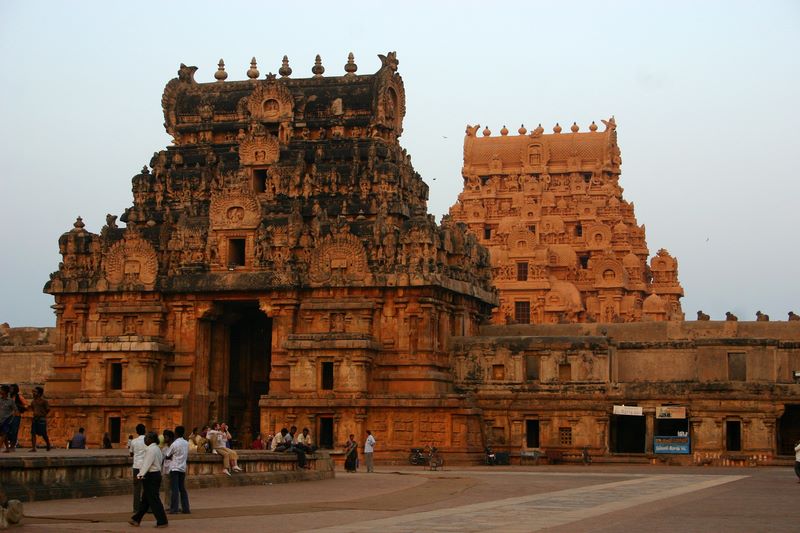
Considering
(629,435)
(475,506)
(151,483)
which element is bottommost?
(475,506)

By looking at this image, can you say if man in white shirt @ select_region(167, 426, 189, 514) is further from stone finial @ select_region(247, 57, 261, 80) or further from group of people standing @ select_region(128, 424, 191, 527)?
stone finial @ select_region(247, 57, 261, 80)

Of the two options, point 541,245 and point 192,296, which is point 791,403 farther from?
point 541,245

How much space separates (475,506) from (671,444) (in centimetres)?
2912

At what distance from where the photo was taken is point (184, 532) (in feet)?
76.9

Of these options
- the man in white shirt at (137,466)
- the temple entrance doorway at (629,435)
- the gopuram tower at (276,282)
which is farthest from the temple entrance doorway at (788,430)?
the man in white shirt at (137,466)

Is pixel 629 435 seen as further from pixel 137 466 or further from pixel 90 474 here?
pixel 137 466

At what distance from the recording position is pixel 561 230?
109312mm

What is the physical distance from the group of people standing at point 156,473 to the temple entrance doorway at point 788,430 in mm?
37192

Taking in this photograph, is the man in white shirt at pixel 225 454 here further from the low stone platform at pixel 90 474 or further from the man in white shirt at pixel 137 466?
the man in white shirt at pixel 137 466

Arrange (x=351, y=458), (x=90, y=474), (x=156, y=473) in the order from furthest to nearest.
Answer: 1. (x=351, y=458)
2. (x=90, y=474)
3. (x=156, y=473)

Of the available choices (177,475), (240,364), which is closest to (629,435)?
(240,364)

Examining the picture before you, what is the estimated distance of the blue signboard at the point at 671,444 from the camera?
56.2 m

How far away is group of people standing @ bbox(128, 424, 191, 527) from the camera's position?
24.2 m

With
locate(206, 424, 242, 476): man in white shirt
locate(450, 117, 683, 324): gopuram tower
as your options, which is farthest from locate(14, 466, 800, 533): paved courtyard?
locate(450, 117, 683, 324): gopuram tower
